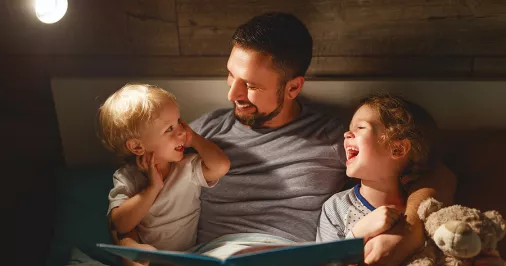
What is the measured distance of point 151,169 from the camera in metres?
1.58

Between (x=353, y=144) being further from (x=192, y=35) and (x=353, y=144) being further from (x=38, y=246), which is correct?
(x=38, y=246)

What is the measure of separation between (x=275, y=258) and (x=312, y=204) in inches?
18.6

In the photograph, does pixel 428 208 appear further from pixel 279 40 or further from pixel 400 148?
pixel 279 40

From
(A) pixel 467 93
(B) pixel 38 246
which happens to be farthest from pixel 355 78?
(B) pixel 38 246

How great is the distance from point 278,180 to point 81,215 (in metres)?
0.65

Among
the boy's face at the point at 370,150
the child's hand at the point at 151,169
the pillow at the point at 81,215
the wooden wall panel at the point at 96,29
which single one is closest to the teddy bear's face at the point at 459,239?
the boy's face at the point at 370,150

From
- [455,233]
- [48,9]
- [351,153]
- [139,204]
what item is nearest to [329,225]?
[351,153]

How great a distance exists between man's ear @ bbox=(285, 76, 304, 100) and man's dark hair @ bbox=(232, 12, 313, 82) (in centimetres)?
2

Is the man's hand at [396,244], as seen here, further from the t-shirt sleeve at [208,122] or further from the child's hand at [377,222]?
the t-shirt sleeve at [208,122]

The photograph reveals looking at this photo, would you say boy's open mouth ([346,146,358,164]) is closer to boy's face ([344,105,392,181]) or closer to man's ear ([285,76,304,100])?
boy's face ([344,105,392,181])

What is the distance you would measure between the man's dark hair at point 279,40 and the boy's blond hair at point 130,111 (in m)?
0.29

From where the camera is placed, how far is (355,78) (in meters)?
1.92

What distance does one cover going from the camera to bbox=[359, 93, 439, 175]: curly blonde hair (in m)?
1.50

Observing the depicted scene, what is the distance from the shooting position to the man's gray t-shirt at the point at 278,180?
1.70 meters
